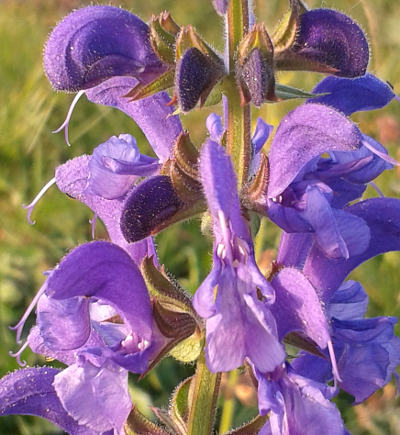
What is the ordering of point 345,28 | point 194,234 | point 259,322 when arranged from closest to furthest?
point 259,322, point 345,28, point 194,234

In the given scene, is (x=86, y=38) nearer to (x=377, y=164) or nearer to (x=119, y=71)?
(x=119, y=71)

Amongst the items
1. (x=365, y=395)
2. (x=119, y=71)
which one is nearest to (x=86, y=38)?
(x=119, y=71)

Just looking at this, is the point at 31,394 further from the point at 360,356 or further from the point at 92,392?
the point at 360,356

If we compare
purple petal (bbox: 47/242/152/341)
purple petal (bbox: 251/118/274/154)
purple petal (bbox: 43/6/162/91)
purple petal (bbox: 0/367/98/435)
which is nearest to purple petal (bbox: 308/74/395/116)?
purple petal (bbox: 251/118/274/154)

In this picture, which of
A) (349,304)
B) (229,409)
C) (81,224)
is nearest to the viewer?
(349,304)

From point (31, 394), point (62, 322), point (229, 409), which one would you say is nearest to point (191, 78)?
point (62, 322)

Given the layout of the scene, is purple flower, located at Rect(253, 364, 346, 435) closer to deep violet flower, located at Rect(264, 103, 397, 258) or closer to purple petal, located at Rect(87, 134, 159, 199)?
deep violet flower, located at Rect(264, 103, 397, 258)

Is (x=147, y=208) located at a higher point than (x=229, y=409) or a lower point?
higher
